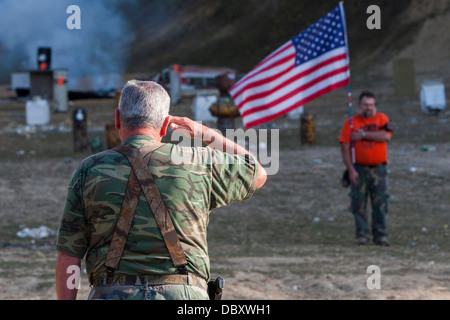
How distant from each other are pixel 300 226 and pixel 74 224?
280 inches

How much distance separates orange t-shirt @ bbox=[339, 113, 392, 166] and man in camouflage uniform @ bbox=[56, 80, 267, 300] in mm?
5417

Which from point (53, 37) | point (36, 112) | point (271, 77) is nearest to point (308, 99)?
point (271, 77)

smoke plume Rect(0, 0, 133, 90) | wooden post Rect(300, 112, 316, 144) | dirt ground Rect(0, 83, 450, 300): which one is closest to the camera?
dirt ground Rect(0, 83, 450, 300)

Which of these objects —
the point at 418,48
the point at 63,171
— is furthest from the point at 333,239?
the point at 418,48

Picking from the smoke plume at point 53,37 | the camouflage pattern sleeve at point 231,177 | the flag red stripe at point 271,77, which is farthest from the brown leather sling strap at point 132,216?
the smoke plume at point 53,37

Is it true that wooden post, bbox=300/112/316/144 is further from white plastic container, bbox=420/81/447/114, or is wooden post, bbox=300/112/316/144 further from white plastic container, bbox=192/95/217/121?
white plastic container, bbox=192/95/217/121

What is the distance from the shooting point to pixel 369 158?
828 centimetres

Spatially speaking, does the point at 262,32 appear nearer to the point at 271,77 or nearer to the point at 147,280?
the point at 271,77

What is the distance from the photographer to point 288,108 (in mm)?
8438

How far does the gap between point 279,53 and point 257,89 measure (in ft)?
1.52

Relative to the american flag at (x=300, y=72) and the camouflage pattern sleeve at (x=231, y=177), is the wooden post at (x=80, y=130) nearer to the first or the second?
the american flag at (x=300, y=72)

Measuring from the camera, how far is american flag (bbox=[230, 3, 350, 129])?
8445 mm

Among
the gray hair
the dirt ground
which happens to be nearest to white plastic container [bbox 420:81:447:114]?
the dirt ground
